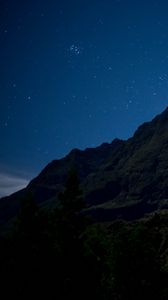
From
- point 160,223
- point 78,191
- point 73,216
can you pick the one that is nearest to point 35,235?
point 73,216

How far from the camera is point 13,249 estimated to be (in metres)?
30.8

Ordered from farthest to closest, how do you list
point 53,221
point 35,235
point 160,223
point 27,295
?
point 160,223, point 53,221, point 35,235, point 27,295

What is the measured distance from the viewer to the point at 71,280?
30703 millimetres

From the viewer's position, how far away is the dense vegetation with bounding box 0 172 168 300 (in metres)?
29.8

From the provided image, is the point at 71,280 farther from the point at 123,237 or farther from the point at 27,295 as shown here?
the point at 123,237

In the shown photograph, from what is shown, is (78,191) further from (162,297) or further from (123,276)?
(162,297)

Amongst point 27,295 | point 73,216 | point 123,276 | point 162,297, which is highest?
point 73,216

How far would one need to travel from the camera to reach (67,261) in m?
31.7

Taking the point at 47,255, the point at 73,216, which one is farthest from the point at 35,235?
the point at 73,216

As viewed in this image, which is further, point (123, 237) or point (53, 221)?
point (123, 237)

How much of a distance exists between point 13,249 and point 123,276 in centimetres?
1086

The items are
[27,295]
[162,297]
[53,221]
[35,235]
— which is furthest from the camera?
[162,297]

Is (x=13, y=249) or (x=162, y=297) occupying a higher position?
(x=13, y=249)

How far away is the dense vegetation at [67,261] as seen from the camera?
97.9 feet
